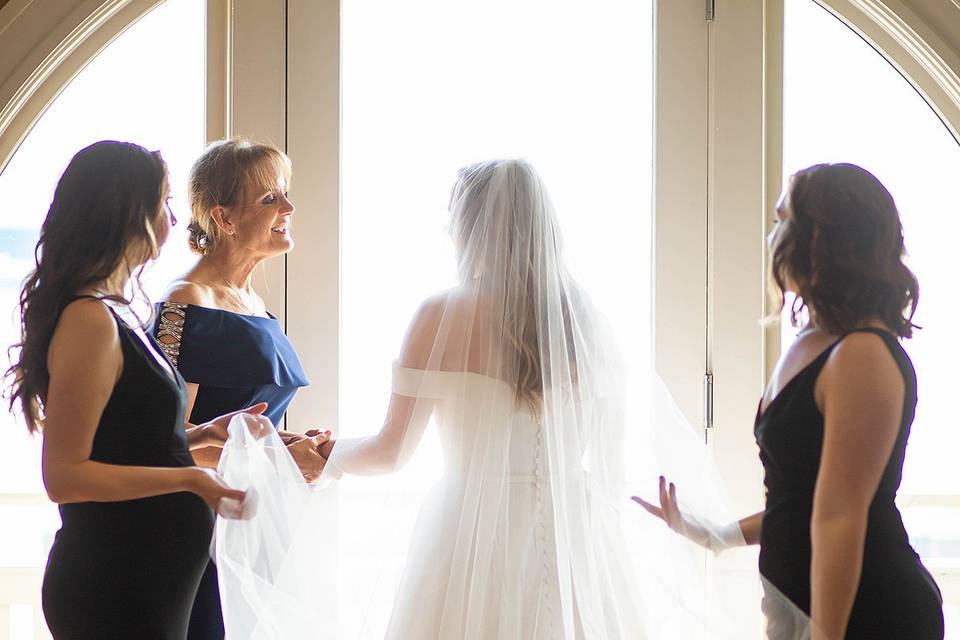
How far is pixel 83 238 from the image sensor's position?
1640 mm

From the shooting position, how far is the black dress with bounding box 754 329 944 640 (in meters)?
1.51

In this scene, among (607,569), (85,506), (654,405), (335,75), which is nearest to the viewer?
(85,506)

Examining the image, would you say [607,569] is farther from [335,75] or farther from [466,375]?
[335,75]

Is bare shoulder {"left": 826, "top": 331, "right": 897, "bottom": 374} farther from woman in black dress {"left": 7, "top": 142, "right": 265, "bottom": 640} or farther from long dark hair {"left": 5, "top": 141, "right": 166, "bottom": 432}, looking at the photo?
long dark hair {"left": 5, "top": 141, "right": 166, "bottom": 432}

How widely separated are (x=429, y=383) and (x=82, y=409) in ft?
2.14

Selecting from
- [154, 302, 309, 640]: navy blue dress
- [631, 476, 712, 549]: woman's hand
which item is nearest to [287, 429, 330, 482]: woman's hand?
[154, 302, 309, 640]: navy blue dress

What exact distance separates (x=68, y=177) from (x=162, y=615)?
0.83 m

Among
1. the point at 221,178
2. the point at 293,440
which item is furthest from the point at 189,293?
the point at 293,440

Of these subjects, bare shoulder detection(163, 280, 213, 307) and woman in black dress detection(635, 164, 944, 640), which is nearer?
woman in black dress detection(635, 164, 944, 640)

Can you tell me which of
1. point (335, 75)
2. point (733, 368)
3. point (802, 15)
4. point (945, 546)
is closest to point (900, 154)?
point (802, 15)

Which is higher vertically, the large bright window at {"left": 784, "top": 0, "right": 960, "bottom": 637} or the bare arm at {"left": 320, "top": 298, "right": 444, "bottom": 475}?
the large bright window at {"left": 784, "top": 0, "right": 960, "bottom": 637}

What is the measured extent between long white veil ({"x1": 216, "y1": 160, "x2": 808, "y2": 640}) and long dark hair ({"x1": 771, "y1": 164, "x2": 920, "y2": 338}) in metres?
0.47

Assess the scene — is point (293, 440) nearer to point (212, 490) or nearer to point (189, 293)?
point (189, 293)

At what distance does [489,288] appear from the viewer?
72.6 inches
